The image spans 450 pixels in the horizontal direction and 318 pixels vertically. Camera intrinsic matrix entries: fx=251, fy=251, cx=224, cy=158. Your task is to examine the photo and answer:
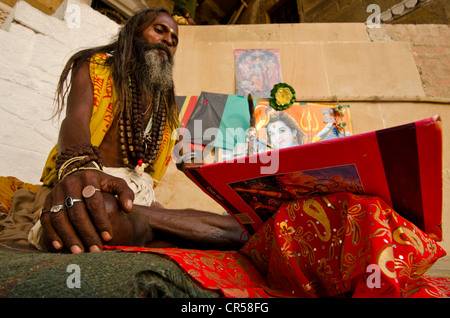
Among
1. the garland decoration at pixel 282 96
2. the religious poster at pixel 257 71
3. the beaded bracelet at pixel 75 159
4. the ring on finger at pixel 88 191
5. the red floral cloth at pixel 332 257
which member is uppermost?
the religious poster at pixel 257 71

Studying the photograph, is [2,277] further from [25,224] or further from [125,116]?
[125,116]

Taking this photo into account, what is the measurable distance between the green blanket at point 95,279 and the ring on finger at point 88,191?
6.5 inches

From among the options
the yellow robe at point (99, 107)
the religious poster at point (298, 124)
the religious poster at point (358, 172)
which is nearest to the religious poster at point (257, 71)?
the religious poster at point (298, 124)

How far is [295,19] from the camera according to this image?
6227 millimetres

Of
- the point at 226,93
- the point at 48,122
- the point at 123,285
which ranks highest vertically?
the point at 226,93

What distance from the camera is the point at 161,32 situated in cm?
168

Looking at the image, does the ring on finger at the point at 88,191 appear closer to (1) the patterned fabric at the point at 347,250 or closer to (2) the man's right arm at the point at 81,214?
(2) the man's right arm at the point at 81,214

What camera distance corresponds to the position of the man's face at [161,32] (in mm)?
1655

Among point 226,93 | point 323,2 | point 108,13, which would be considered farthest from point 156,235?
point 323,2

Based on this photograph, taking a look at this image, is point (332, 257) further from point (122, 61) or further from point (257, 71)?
point (257, 71)

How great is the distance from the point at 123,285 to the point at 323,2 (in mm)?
6982

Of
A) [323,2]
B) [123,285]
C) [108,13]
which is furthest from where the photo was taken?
[323,2]

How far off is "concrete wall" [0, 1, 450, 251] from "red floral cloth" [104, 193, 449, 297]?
176cm

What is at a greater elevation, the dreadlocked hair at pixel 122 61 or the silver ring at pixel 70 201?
the dreadlocked hair at pixel 122 61
